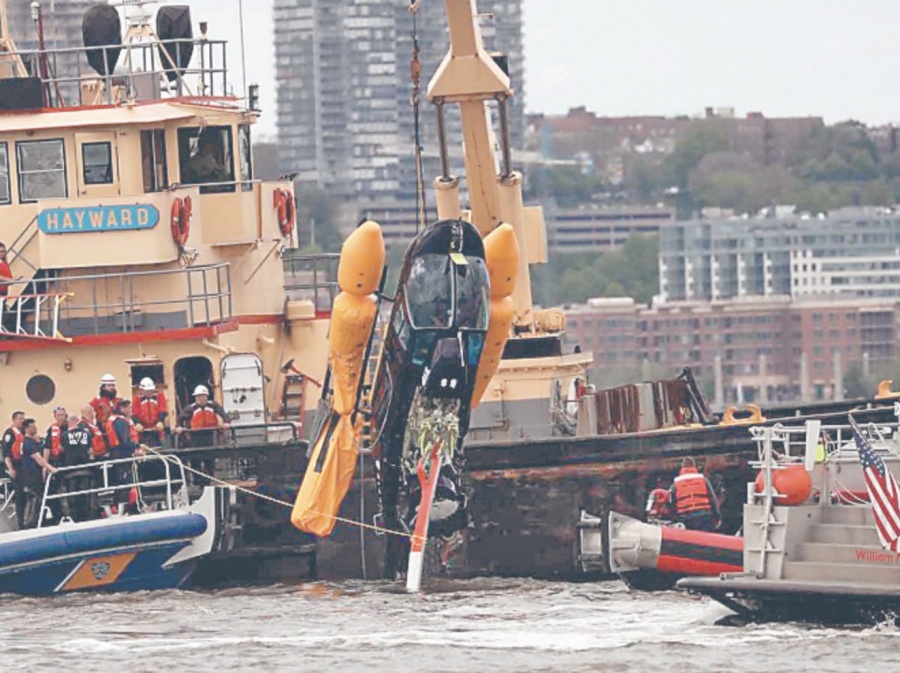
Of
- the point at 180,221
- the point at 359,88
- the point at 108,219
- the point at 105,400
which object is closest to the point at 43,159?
the point at 108,219

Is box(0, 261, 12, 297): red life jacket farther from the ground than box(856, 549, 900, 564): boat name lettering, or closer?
farther from the ground

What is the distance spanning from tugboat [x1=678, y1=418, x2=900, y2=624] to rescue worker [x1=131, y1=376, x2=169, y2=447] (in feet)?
23.5

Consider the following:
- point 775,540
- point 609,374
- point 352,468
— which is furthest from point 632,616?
point 609,374

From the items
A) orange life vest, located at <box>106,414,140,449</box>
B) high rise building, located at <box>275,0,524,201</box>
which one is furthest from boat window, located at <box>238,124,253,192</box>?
high rise building, located at <box>275,0,524,201</box>

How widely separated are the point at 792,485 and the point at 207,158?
31.4ft

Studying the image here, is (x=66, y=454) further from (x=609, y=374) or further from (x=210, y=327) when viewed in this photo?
(x=609, y=374)

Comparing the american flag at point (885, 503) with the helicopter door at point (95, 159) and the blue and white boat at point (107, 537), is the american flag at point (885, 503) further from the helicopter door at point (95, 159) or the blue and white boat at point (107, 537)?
the helicopter door at point (95, 159)

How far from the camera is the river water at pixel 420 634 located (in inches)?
980

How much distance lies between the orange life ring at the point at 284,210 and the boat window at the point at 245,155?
397 millimetres

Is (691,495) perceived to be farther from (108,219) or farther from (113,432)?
(108,219)

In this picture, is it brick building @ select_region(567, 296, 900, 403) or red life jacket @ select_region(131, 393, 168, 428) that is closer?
red life jacket @ select_region(131, 393, 168, 428)

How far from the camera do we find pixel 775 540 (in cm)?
2620

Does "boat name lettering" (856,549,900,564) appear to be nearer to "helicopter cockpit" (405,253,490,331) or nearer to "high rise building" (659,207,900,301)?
"helicopter cockpit" (405,253,490,331)

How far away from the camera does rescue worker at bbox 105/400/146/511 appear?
3019 centimetres
